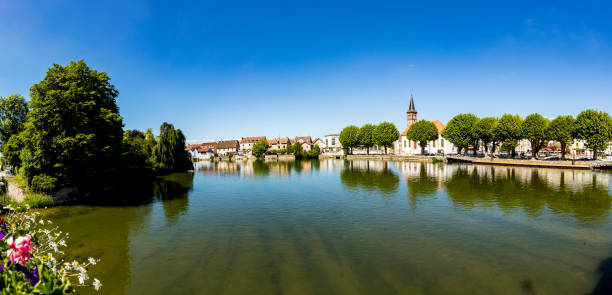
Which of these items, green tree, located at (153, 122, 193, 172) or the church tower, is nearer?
green tree, located at (153, 122, 193, 172)

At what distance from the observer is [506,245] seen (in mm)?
14023

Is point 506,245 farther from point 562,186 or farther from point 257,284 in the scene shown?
point 562,186

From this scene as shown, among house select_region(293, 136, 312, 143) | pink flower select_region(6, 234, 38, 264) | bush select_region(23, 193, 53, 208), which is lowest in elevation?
bush select_region(23, 193, 53, 208)

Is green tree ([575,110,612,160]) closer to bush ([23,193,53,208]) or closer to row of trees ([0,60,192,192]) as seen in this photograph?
row of trees ([0,60,192,192])

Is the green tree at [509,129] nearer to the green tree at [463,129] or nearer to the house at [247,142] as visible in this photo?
the green tree at [463,129]

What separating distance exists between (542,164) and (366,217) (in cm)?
5037

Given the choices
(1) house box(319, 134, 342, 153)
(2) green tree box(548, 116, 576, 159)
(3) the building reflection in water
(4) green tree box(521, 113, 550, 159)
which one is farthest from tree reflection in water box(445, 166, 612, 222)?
(1) house box(319, 134, 342, 153)

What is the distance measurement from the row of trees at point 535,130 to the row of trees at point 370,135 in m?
21.1

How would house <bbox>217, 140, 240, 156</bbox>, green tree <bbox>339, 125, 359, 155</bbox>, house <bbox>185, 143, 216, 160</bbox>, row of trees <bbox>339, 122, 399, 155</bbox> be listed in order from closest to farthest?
row of trees <bbox>339, 122, 399, 155</bbox>, green tree <bbox>339, 125, 359, 155</bbox>, house <bbox>185, 143, 216, 160</bbox>, house <bbox>217, 140, 240, 156</bbox>

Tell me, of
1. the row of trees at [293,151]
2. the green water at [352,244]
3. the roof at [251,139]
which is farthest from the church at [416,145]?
the green water at [352,244]

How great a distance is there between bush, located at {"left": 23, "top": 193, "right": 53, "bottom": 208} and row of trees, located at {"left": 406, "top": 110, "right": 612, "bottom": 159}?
250ft

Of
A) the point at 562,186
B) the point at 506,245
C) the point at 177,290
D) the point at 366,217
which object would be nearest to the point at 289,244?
the point at 177,290

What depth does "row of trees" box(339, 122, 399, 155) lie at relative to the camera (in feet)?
317

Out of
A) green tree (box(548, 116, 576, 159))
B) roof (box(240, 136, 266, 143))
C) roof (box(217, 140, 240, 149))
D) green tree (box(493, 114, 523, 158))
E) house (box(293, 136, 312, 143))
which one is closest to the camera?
green tree (box(548, 116, 576, 159))
